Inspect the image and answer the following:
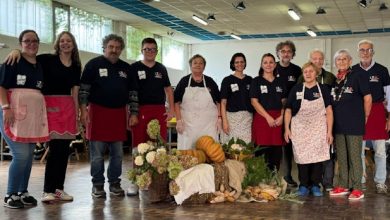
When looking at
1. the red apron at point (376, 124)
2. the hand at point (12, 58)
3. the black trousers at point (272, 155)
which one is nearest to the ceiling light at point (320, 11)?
the red apron at point (376, 124)

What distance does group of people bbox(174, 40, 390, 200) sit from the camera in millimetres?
4645

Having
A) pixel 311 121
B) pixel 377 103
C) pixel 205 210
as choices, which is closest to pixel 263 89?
pixel 311 121

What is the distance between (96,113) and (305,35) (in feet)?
42.8

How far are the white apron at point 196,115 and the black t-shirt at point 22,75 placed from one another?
1503mm

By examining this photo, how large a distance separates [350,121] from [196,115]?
153 centimetres

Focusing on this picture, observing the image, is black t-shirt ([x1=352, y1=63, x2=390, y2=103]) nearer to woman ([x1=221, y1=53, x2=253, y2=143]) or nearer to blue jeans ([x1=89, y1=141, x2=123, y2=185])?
woman ([x1=221, y1=53, x2=253, y2=143])

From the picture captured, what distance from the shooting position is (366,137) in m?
4.88

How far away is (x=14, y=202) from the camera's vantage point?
4.08 metres

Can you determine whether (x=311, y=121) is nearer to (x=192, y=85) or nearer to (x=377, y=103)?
(x=377, y=103)

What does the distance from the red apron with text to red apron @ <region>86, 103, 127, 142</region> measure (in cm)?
50

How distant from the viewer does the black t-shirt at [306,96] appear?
4.66m

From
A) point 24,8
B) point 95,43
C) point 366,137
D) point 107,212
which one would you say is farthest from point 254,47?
point 107,212

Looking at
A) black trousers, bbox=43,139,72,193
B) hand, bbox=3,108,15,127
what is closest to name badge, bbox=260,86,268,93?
black trousers, bbox=43,139,72,193

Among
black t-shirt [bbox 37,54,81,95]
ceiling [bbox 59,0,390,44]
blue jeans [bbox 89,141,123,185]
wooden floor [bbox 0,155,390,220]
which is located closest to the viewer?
Result: wooden floor [bbox 0,155,390,220]
